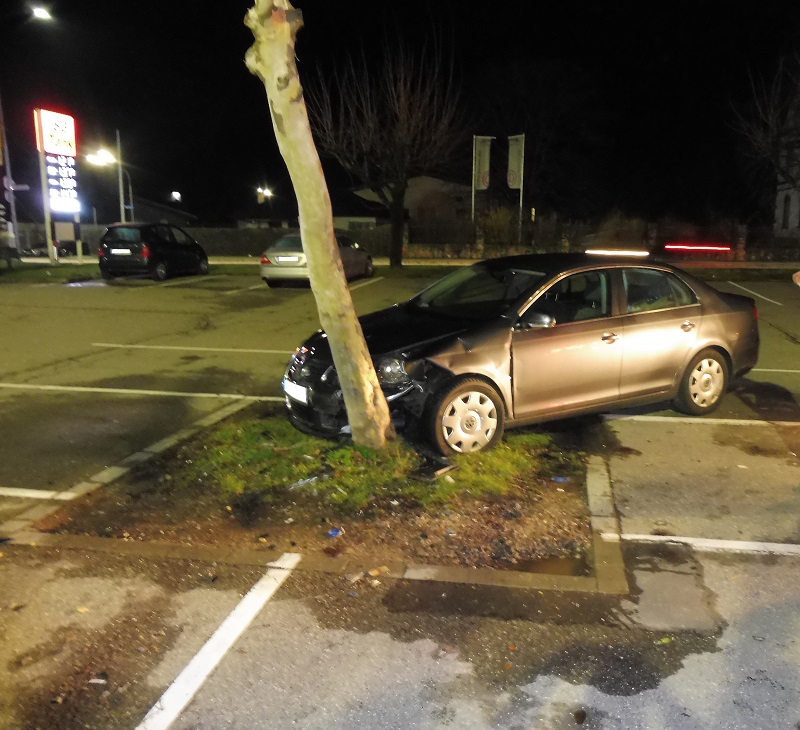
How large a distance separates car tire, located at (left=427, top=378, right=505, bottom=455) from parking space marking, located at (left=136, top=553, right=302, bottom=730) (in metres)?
1.69

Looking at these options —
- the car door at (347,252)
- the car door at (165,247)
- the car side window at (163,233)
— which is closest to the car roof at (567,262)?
the car door at (347,252)

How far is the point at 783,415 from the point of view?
7660 mm

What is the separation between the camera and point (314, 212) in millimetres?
5348

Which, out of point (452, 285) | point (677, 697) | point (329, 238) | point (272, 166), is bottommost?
point (677, 697)

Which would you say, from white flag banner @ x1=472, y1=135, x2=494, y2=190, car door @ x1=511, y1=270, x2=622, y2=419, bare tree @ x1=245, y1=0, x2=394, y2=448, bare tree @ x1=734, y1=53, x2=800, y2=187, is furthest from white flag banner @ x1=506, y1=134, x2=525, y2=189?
bare tree @ x1=245, y1=0, x2=394, y2=448

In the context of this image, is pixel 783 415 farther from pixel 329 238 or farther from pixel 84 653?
pixel 84 653

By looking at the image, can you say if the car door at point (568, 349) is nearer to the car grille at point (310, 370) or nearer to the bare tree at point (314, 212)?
the bare tree at point (314, 212)

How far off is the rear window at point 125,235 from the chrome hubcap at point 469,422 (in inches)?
641

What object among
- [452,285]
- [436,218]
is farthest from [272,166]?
[452,285]

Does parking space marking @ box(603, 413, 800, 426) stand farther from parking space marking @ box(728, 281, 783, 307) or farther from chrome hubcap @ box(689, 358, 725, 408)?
parking space marking @ box(728, 281, 783, 307)

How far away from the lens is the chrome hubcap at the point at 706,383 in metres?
7.27

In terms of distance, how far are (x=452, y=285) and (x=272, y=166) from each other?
5441cm

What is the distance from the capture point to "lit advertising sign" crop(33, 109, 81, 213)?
24547 millimetres

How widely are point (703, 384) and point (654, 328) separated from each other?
3.10ft
